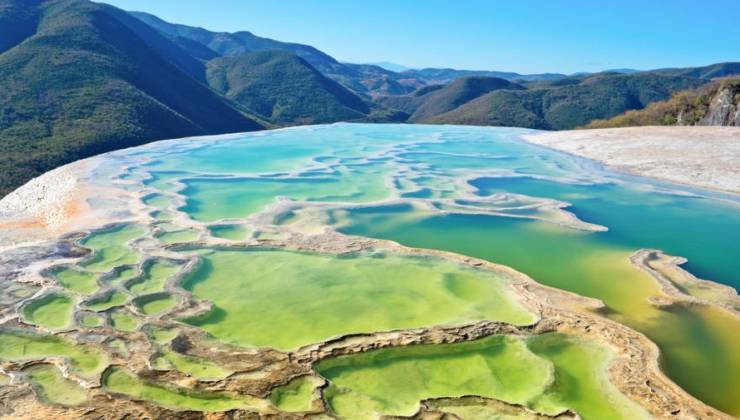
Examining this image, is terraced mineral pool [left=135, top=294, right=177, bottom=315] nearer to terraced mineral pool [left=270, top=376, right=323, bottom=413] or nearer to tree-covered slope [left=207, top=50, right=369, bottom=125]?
terraced mineral pool [left=270, top=376, right=323, bottom=413]

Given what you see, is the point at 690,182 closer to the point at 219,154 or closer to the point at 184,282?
the point at 184,282

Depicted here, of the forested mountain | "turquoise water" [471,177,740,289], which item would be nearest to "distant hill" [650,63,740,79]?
the forested mountain

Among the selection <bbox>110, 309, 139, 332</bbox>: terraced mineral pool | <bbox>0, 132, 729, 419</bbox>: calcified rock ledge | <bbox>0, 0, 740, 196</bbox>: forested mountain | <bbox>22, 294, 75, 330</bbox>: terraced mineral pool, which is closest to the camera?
<bbox>0, 132, 729, 419</bbox>: calcified rock ledge

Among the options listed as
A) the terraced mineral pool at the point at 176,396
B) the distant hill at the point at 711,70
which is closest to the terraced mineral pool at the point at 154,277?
Result: the terraced mineral pool at the point at 176,396

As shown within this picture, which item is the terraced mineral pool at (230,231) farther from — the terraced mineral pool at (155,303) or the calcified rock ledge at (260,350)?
the terraced mineral pool at (155,303)

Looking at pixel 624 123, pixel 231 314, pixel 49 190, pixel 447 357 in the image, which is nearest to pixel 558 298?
pixel 447 357
